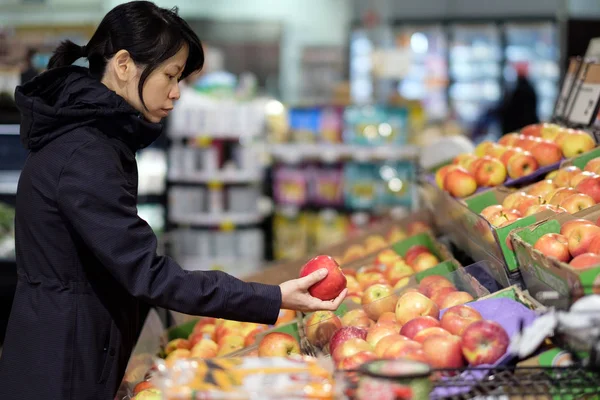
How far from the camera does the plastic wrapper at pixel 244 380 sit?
1.44m

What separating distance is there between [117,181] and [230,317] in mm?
446

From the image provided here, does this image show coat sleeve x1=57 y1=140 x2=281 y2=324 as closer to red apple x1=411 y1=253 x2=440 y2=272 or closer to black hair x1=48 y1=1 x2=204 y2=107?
black hair x1=48 y1=1 x2=204 y2=107

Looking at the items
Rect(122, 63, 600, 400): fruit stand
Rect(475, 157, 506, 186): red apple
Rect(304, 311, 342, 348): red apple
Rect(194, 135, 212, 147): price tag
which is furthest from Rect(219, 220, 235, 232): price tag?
Rect(304, 311, 342, 348): red apple

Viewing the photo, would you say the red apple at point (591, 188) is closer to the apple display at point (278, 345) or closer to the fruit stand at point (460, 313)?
the fruit stand at point (460, 313)

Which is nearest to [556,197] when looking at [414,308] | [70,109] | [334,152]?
[414,308]

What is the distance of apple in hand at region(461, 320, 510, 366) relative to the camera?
169 centimetres

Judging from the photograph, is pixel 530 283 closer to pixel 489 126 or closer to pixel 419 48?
pixel 489 126

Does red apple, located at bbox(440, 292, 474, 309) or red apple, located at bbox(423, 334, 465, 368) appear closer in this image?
red apple, located at bbox(423, 334, 465, 368)

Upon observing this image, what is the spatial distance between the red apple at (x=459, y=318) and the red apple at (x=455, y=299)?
0.21m

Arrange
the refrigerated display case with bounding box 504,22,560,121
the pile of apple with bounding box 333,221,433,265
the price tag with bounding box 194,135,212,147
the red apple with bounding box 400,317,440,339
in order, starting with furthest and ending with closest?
the refrigerated display case with bounding box 504,22,560,121 < the price tag with bounding box 194,135,212,147 < the pile of apple with bounding box 333,221,433,265 < the red apple with bounding box 400,317,440,339

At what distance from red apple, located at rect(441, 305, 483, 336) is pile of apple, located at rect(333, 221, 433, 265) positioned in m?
1.58

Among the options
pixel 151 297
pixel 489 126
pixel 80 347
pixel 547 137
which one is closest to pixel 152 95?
pixel 151 297

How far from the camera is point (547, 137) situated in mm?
3186

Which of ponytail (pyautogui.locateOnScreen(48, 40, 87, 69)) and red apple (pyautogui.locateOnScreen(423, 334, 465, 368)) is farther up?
ponytail (pyautogui.locateOnScreen(48, 40, 87, 69))
